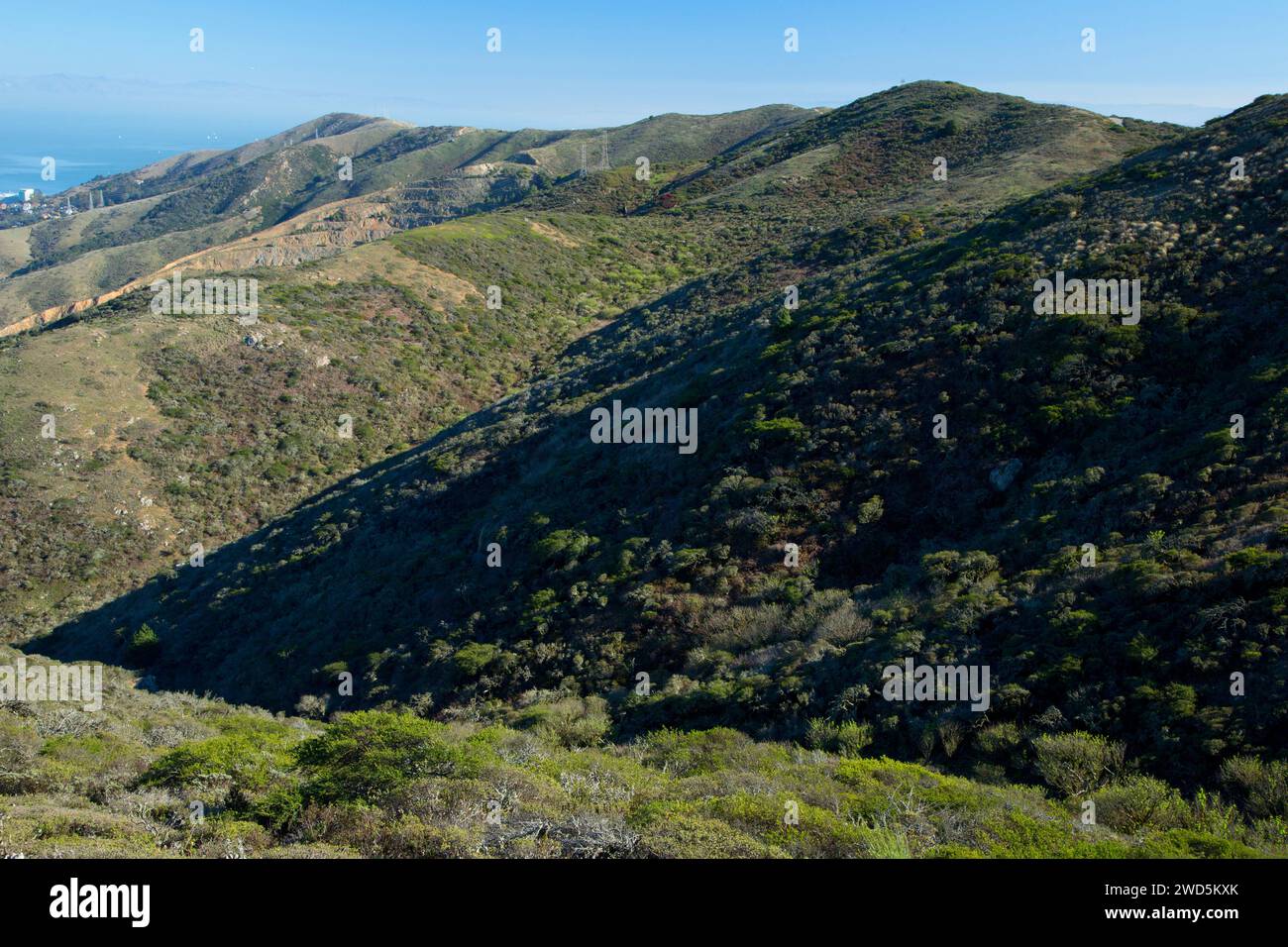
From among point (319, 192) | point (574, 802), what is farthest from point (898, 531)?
point (319, 192)

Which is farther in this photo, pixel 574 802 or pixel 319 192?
pixel 319 192

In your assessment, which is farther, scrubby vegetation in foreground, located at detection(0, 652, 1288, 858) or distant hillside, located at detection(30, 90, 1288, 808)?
distant hillside, located at detection(30, 90, 1288, 808)

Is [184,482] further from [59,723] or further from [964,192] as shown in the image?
[964,192]

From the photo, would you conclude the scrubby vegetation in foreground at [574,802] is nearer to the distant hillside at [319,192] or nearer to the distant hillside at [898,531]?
the distant hillside at [898,531]

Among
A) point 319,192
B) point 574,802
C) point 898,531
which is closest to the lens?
point 574,802

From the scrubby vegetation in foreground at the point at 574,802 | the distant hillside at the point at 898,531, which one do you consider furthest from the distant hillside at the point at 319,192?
the scrubby vegetation in foreground at the point at 574,802

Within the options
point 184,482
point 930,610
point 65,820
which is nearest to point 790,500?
point 930,610

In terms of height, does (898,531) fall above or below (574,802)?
above

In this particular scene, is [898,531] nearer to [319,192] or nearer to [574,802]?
[574,802]

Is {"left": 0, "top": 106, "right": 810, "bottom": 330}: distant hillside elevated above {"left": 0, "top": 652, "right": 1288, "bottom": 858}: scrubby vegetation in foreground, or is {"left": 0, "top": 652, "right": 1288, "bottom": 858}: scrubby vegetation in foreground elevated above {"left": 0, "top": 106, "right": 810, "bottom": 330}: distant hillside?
{"left": 0, "top": 106, "right": 810, "bottom": 330}: distant hillside

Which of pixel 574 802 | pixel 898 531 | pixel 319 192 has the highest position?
pixel 319 192

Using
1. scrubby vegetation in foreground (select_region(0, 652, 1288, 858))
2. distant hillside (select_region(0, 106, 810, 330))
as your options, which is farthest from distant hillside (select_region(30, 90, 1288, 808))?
distant hillside (select_region(0, 106, 810, 330))

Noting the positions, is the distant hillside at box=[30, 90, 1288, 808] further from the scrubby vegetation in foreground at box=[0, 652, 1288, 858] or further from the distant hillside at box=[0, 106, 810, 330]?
the distant hillside at box=[0, 106, 810, 330]
